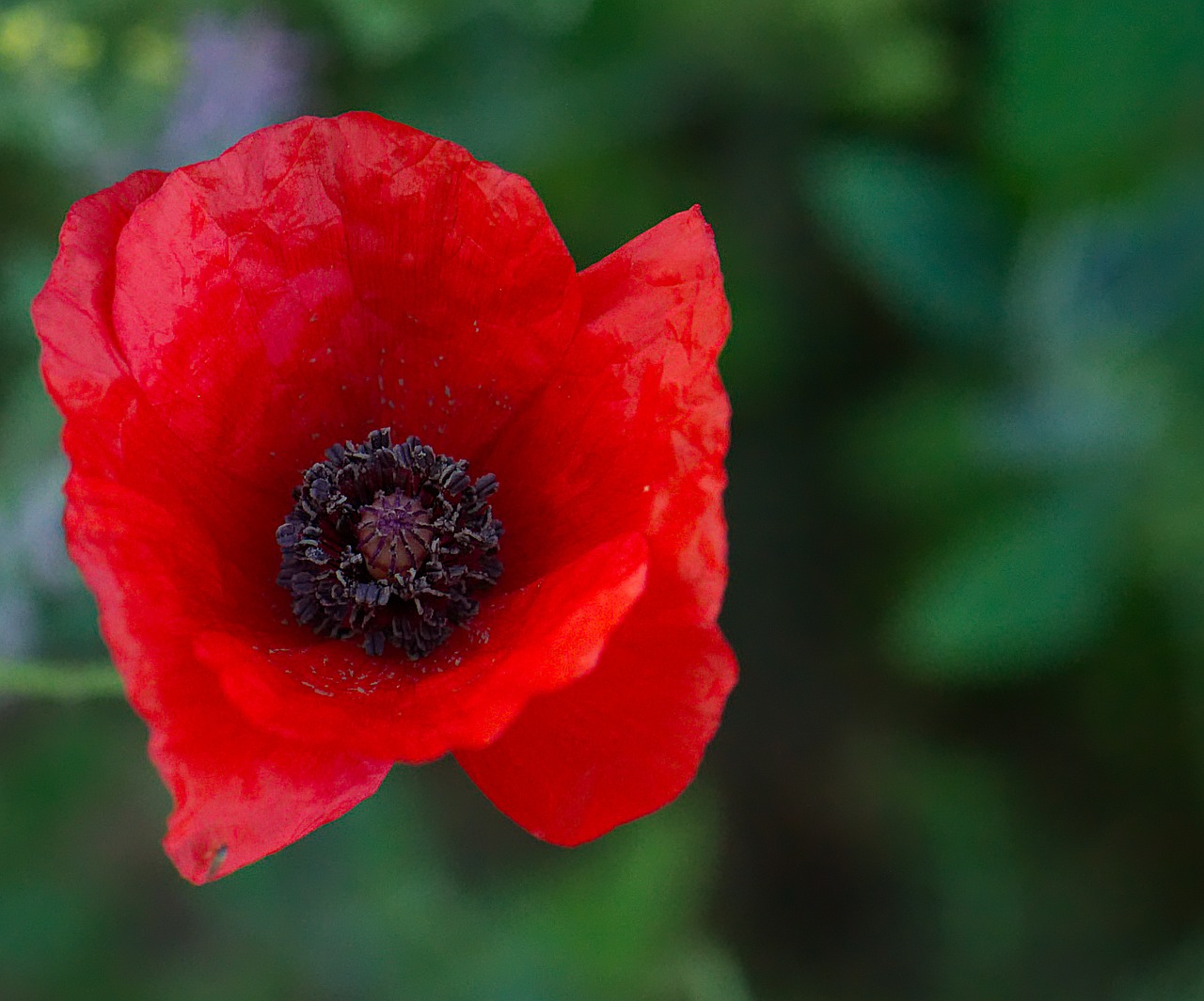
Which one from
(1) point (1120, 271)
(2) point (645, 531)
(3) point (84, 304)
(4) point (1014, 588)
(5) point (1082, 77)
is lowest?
(4) point (1014, 588)

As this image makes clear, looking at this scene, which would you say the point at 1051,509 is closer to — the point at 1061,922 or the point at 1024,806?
the point at 1024,806

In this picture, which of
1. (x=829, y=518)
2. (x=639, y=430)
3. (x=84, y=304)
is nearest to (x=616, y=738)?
(x=639, y=430)

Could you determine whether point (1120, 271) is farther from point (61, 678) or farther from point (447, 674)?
point (61, 678)

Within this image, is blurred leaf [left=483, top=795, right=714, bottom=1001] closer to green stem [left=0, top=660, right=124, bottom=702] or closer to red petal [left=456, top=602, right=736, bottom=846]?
green stem [left=0, top=660, right=124, bottom=702]

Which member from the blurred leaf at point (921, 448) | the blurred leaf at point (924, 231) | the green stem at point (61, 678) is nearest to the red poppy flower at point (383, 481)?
the green stem at point (61, 678)

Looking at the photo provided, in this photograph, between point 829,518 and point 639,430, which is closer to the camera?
point 639,430

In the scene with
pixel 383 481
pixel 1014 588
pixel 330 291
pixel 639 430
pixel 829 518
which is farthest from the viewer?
pixel 829 518

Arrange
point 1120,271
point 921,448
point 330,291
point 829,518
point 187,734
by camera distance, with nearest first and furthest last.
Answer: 1. point 187,734
2. point 330,291
3. point 1120,271
4. point 921,448
5. point 829,518
